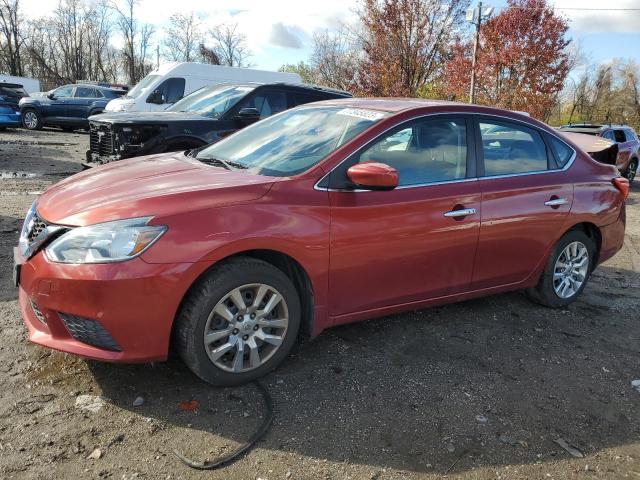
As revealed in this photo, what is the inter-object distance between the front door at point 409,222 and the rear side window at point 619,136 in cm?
1292

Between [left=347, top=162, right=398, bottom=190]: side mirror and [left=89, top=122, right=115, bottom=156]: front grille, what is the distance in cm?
534

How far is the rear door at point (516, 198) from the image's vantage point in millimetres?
4023

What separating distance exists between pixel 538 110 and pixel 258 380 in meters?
21.2

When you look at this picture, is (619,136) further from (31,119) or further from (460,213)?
(31,119)

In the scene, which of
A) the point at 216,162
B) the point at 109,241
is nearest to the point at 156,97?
the point at 216,162

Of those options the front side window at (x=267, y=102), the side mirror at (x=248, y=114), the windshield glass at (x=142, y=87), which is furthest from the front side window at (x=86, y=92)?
the side mirror at (x=248, y=114)

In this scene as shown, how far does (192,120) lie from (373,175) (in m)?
5.15

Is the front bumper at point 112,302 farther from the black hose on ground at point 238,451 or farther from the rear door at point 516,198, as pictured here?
the rear door at point 516,198

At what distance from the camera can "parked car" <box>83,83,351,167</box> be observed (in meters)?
7.47

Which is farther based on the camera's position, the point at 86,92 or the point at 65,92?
the point at 86,92

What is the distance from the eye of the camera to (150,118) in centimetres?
763

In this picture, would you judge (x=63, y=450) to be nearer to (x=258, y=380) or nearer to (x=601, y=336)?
(x=258, y=380)

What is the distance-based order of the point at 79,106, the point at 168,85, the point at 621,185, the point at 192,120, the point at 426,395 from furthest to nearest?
the point at 79,106 < the point at 168,85 < the point at 192,120 < the point at 621,185 < the point at 426,395

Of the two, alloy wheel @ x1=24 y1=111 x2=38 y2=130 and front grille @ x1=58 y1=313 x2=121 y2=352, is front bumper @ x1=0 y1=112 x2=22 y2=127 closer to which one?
alloy wheel @ x1=24 y1=111 x2=38 y2=130
